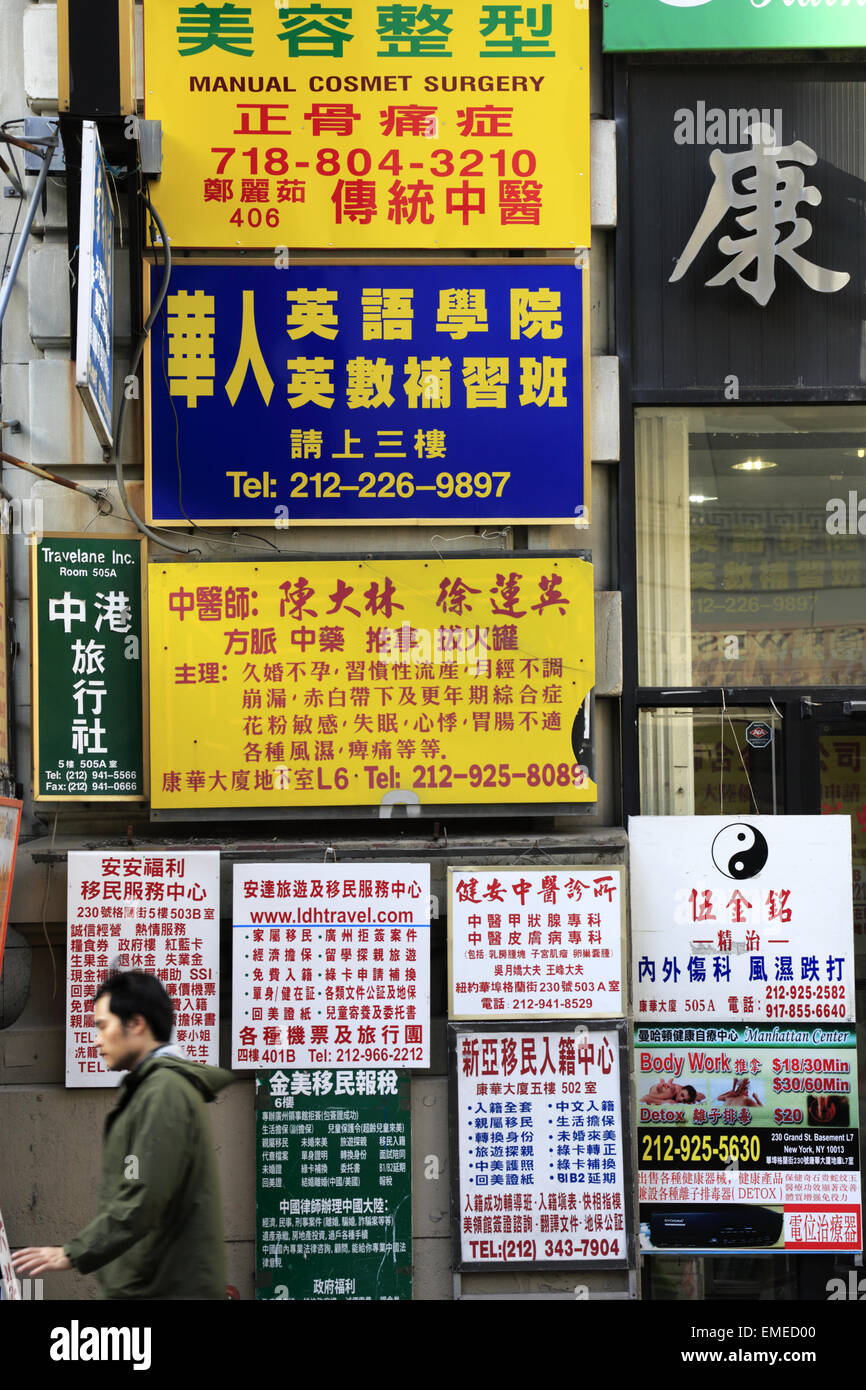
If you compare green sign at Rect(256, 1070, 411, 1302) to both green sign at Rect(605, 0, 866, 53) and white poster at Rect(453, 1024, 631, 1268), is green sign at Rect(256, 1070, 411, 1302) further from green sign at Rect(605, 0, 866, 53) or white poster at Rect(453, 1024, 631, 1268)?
green sign at Rect(605, 0, 866, 53)

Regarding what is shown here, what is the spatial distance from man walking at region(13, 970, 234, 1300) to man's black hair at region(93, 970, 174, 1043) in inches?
4.9

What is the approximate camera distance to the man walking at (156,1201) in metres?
4.18

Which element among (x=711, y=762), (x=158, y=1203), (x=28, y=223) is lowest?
(x=158, y=1203)

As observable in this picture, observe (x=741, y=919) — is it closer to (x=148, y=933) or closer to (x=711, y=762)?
(x=711, y=762)

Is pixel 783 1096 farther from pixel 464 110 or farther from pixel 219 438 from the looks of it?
pixel 464 110

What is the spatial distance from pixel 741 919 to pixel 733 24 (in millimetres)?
4839

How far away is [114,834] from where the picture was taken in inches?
261

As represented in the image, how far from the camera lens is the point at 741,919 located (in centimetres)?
659

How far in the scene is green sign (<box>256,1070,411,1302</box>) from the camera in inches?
240

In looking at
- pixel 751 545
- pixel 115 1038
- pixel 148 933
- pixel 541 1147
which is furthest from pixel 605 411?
pixel 115 1038

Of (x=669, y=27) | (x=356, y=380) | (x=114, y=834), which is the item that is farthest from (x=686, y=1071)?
(x=669, y=27)

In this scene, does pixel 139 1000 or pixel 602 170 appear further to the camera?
pixel 602 170

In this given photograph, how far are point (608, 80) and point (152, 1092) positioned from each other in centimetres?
577

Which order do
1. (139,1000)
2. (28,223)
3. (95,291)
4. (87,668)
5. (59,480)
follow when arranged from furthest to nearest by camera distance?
(87,668)
(59,480)
(28,223)
(95,291)
(139,1000)
